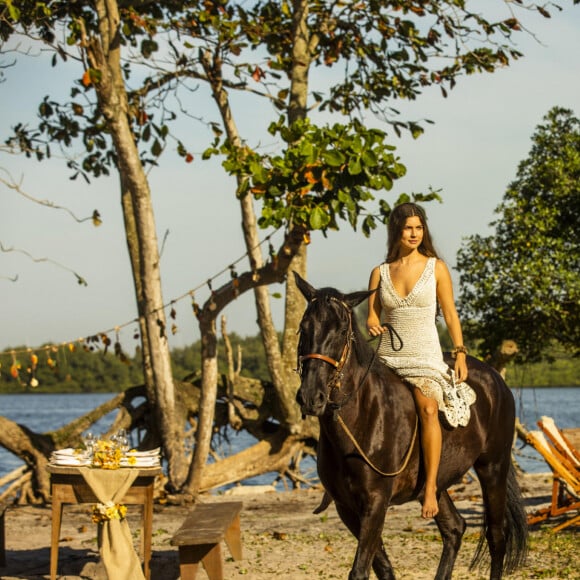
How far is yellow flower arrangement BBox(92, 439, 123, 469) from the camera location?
26.2 ft

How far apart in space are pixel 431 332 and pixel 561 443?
14.6ft

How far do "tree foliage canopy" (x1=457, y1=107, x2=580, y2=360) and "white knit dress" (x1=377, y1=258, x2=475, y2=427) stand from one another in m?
9.98

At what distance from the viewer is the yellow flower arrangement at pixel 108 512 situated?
26.0 feet

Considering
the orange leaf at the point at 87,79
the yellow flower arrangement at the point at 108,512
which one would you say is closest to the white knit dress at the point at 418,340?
the yellow flower arrangement at the point at 108,512

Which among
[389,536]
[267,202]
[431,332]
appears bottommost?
[389,536]

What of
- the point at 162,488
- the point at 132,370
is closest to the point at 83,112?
the point at 162,488

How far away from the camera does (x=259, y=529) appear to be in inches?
455

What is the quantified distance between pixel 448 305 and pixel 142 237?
7650mm

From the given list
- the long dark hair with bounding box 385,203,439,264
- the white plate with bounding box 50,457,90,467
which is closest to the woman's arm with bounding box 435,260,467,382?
the long dark hair with bounding box 385,203,439,264

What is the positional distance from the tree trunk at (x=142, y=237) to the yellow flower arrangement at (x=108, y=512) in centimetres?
566

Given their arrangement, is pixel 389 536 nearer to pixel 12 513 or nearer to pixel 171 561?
pixel 171 561

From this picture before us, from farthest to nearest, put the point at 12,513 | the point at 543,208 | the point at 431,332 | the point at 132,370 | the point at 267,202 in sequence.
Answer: the point at 132,370 → the point at 543,208 → the point at 12,513 → the point at 267,202 → the point at 431,332

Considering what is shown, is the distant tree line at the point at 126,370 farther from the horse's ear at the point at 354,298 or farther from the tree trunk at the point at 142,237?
the horse's ear at the point at 354,298

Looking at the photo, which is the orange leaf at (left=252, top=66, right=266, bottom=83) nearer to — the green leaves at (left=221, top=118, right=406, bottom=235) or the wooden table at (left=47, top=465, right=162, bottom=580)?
the green leaves at (left=221, top=118, right=406, bottom=235)
